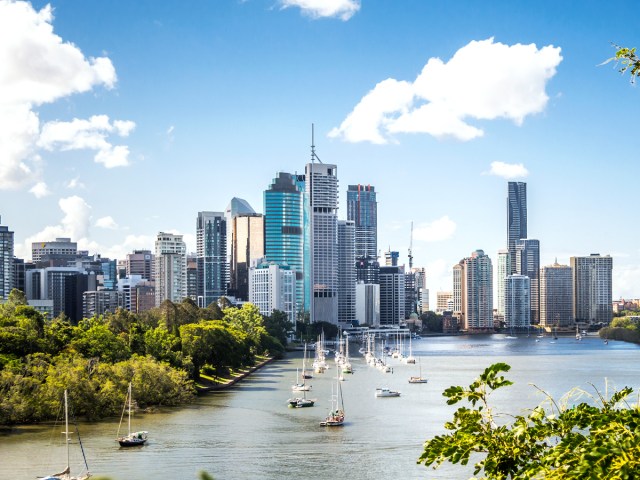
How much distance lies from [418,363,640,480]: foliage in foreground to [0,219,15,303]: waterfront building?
6046 inches

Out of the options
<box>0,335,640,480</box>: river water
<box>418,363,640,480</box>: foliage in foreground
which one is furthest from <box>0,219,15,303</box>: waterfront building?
<box>418,363,640,480</box>: foliage in foreground

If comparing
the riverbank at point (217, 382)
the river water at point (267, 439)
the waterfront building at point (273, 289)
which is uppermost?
the waterfront building at point (273, 289)

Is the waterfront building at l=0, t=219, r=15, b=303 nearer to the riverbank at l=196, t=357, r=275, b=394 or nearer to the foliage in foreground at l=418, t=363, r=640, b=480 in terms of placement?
the riverbank at l=196, t=357, r=275, b=394

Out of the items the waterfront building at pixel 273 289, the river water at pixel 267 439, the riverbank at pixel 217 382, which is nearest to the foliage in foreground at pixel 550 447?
the river water at pixel 267 439

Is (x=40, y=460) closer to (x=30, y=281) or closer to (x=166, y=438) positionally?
(x=166, y=438)

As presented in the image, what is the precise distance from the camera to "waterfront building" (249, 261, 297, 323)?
193 meters

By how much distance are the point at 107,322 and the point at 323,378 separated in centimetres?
2205

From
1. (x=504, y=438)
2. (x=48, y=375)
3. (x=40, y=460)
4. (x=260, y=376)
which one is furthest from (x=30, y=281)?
(x=504, y=438)

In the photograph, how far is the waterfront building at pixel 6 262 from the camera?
154125 mm

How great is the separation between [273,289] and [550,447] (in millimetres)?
184388

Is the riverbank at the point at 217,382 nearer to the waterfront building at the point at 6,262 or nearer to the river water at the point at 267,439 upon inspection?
the river water at the point at 267,439

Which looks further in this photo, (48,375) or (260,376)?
(260,376)

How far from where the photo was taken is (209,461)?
3966 cm

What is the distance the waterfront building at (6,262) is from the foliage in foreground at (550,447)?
154 metres
